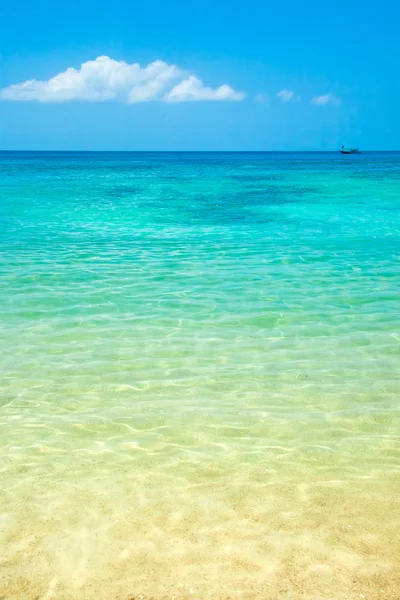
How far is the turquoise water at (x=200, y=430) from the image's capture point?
3016 millimetres

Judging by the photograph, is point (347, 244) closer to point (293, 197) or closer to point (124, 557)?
point (124, 557)

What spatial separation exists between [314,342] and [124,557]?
4.02m

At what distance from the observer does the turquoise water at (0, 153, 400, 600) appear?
3.02 m

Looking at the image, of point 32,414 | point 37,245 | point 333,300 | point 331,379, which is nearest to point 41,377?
point 32,414

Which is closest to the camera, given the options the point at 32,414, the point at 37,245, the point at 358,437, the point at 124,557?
the point at 124,557

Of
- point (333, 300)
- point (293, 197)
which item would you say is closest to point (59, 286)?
point (333, 300)

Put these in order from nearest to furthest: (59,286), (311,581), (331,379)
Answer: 1. (311,581)
2. (331,379)
3. (59,286)

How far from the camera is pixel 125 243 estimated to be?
46.5 ft

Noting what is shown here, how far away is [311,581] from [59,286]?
733cm

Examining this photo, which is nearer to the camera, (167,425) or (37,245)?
(167,425)

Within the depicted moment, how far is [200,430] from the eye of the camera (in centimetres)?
461

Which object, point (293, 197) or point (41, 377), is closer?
point (41, 377)

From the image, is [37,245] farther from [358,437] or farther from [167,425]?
[358,437]

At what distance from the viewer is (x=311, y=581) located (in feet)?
9.45
